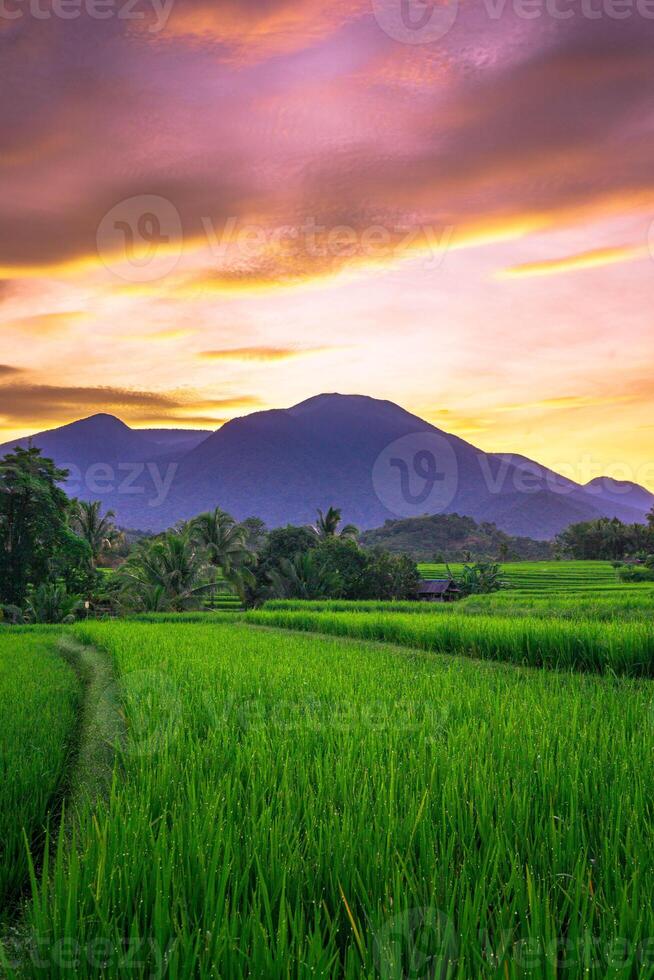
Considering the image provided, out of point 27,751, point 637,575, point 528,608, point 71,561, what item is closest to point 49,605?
point 71,561

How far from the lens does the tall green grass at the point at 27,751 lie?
3.14 meters

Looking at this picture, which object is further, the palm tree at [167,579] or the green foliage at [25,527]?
the palm tree at [167,579]

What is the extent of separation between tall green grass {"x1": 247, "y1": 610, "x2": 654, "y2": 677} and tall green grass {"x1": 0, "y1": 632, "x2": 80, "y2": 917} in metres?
5.52

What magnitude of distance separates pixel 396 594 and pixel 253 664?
24956 mm

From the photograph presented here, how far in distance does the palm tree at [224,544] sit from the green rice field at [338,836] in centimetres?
2320

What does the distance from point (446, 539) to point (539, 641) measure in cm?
6646

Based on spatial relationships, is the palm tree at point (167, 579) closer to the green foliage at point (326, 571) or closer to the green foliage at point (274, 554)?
the green foliage at point (326, 571)

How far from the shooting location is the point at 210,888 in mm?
2002

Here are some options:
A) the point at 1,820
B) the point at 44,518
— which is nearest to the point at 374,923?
the point at 1,820

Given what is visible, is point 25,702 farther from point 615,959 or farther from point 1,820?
point 615,959

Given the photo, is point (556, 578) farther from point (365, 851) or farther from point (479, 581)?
point (365, 851)

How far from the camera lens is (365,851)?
234 centimetres

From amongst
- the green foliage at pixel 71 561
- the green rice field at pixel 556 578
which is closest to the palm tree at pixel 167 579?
the green foliage at pixel 71 561

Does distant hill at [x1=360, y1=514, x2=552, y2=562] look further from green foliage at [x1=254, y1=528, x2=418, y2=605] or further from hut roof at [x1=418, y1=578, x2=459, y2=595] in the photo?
green foliage at [x1=254, y1=528, x2=418, y2=605]
